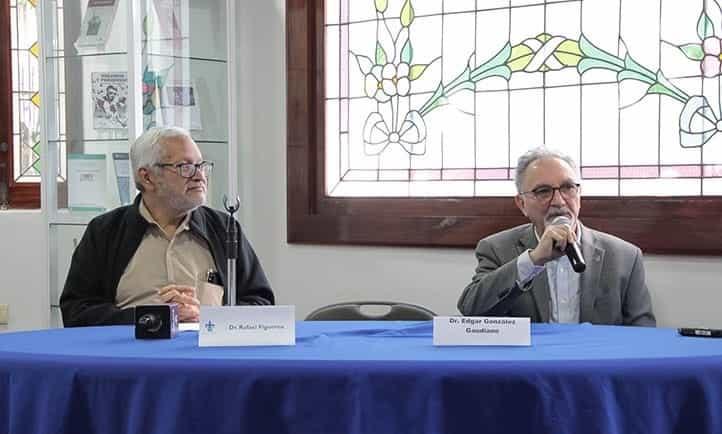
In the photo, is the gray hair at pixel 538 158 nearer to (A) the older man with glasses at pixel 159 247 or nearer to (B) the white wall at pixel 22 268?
(A) the older man with glasses at pixel 159 247

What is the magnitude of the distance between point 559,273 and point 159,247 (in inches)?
47.2

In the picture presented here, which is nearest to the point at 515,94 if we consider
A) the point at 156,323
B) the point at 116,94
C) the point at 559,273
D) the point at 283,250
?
the point at 559,273

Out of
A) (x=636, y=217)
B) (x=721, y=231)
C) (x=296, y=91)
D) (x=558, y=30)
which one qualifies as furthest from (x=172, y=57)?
(x=721, y=231)

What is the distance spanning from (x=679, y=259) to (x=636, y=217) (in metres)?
0.19

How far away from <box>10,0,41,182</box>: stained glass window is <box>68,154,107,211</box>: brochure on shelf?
0.76 m

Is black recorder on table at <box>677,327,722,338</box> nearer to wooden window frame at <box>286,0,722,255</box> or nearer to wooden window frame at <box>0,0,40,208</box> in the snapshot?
wooden window frame at <box>286,0,722,255</box>

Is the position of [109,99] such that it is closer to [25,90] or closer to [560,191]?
[25,90]

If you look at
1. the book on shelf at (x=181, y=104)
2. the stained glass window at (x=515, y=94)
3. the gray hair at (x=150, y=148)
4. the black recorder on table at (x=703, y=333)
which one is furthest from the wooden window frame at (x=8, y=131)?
the black recorder on table at (x=703, y=333)

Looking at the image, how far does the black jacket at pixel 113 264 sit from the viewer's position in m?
2.92

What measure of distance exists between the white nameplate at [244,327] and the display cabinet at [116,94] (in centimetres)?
189

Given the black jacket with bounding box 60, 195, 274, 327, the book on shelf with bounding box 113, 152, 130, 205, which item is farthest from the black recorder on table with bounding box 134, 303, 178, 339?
the book on shelf with bounding box 113, 152, 130, 205

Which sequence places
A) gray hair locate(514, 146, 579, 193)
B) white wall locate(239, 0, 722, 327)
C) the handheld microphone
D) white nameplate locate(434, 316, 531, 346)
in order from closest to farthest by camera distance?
1. white nameplate locate(434, 316, 531, 346)
2. the handheld microphone
3. gray hair locate(514, 146, 579, 193)
4. white wall locate(239, 0, 722, 327)

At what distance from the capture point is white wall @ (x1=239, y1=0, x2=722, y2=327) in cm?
369

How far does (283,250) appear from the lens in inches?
161
